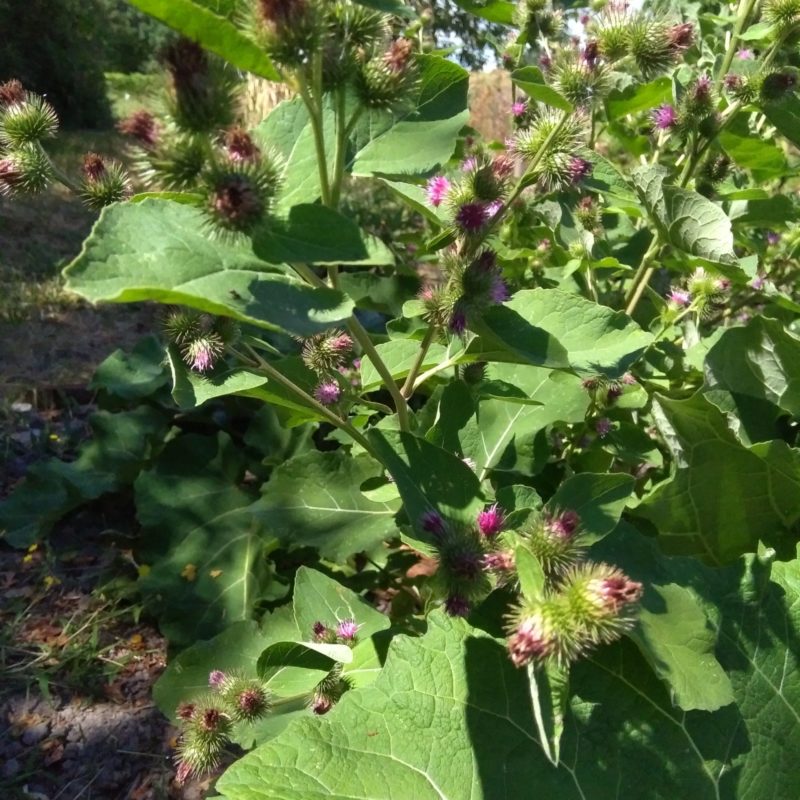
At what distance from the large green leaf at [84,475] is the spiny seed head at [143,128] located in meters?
2.07

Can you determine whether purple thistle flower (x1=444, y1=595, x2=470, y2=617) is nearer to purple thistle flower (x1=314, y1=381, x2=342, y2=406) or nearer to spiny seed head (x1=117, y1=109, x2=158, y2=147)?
purple thistle flower (x1=314, y1=381, x2=342, y2=406)

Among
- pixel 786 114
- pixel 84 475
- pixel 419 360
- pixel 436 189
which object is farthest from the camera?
pixel 84 475

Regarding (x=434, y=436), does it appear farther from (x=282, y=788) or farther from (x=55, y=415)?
(x=55, y=415)

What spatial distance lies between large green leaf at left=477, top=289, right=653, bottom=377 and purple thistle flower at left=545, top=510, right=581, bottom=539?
0.30 meters

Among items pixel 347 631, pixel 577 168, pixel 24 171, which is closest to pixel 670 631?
pixel 347 631

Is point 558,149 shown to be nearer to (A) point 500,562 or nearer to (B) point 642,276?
(A) point 500,562

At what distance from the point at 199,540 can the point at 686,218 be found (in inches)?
71.4

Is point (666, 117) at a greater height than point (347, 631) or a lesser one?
greater

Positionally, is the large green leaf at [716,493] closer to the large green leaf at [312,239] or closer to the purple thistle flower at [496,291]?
the purple thistle flower at [496,291]

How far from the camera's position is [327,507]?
211 centimetres

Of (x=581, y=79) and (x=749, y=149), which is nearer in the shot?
(x=581, y=79)

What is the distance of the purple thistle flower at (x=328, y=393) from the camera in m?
1.70

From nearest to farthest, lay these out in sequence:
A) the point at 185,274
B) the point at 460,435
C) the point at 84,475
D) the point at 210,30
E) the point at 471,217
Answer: the point at 210,30
the point at 185,274
the point at 471,217
the point at 460,435
the point at 84,475

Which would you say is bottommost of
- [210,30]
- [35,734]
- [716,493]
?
[35,734]
